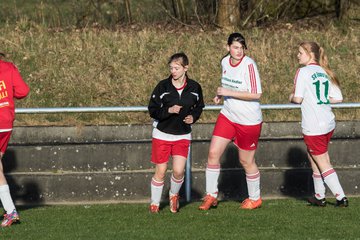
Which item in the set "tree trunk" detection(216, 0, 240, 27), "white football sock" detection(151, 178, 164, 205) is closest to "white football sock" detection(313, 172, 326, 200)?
"white football sock" detection(151, 178, 164, 205)

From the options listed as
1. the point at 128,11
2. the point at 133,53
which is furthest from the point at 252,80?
the point at 128,11

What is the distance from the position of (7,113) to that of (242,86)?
238cm

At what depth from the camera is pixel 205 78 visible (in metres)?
17.9

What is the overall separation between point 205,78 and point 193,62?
533 millimetres

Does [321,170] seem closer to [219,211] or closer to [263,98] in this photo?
[219,211]

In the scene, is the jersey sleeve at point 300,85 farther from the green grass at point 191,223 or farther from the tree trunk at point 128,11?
the tree trunk at point 128,11

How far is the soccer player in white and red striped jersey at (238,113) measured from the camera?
41.0 ft

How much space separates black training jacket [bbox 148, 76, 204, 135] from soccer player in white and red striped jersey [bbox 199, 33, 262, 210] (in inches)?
10.1

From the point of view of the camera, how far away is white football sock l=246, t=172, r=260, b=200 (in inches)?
507

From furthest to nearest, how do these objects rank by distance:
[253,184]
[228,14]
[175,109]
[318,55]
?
[228,14], [253,184], [318,55], [175,109]

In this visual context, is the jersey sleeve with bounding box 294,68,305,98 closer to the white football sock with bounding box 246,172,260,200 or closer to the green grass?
the white football sock with bounding box 246,172,260,200

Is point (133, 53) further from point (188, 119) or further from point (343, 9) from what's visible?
point (188, 119)

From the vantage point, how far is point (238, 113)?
497 inches

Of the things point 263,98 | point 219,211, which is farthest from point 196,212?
point 263,98
